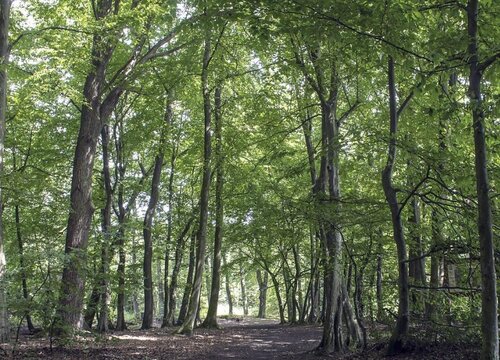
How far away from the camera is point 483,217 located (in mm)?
4617

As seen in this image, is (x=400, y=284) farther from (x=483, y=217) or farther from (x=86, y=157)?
(x=86, y=157)

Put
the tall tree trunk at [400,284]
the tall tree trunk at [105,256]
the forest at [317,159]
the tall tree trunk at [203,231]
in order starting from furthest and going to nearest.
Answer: the tall tree trunk at [203,231] → the tall tree trunk at [105,256] → the tall tree trunk at [400,284] → the forest at [317,159]

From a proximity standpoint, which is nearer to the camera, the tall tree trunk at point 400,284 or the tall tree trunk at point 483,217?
the tall tree trunk at point 483,217

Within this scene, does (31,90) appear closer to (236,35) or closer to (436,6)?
(236,35)

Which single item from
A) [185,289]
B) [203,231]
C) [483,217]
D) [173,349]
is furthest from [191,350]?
[185,289]

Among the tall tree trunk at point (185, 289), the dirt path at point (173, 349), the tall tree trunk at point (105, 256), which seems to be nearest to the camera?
the dirt path at point (173, 349)

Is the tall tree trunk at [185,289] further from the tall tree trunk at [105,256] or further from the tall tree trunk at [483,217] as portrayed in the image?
the tall tree trunk at [483,217]

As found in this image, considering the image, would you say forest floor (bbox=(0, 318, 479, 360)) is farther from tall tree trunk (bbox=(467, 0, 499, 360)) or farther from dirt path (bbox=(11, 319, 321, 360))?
tall tree trunk (bbox=(467, 0, 499, 360))

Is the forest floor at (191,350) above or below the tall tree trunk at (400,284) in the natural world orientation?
below

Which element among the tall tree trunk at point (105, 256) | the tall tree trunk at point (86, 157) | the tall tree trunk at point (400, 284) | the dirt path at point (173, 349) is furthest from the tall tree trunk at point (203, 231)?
the tall tree trunk at point (400, 284)

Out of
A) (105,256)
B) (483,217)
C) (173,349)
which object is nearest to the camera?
(483,217)

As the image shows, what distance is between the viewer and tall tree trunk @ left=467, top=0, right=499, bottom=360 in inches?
175

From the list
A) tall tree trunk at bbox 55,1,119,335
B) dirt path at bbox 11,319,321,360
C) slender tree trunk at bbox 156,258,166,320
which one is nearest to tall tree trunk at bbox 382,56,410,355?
dirt path at bbox 11,319,321,360

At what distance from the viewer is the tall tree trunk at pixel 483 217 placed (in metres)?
4.44
